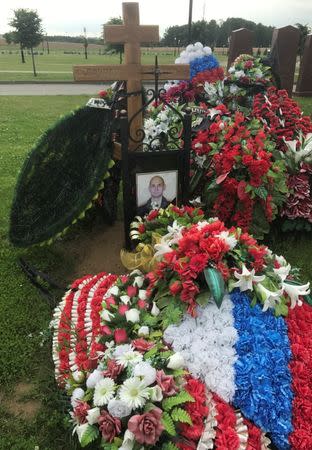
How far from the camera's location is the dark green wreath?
4.12 meters

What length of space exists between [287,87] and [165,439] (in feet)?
40.8

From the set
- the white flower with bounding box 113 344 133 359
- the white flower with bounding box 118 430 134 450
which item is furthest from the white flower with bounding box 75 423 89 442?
the white flower with bounding box 113 344 133 359

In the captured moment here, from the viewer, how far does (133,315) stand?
8.31 feet

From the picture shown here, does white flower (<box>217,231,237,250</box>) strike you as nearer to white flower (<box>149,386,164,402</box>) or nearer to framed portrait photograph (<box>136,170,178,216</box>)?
white flower (<box>149,386,164,402</box>)

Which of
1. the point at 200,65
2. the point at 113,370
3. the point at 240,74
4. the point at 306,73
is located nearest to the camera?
the point at 113,370

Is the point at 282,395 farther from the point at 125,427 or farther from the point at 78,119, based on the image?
the point at 78,119

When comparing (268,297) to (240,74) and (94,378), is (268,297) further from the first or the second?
(240,74)

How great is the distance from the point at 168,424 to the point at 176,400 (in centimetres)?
12

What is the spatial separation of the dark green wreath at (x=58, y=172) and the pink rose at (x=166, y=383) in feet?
7.34

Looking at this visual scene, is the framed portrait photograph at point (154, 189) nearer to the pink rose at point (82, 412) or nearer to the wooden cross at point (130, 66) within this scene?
the wooden cross at point (130, 66)

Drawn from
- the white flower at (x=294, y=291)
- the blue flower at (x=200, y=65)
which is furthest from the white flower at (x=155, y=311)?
the blue flower at (x=200, y=65)

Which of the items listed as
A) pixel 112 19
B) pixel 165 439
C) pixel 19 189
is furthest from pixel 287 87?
pixel 112 19

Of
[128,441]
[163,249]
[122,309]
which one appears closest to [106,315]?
[122,309]

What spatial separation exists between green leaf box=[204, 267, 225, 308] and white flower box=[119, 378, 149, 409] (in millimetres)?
636
